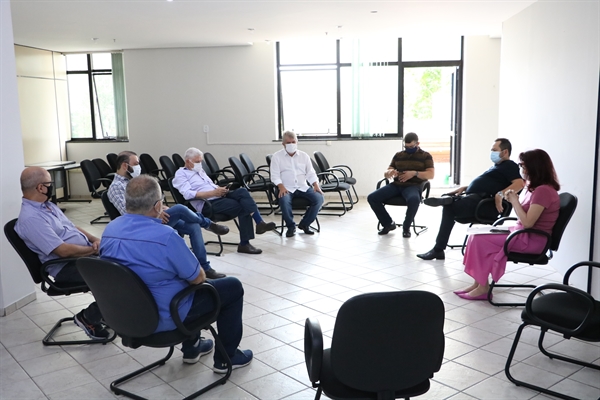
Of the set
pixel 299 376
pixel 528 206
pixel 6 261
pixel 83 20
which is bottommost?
pixel 299 376

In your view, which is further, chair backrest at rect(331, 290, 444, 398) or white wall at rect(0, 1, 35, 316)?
white wall at rect(0, 1, 35, 316)

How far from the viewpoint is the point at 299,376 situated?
3141 mm

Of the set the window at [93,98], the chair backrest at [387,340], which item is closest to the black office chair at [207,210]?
the chair backrest at [387,340]

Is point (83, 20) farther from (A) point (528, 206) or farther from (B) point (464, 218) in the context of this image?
(A) point (528, 206)

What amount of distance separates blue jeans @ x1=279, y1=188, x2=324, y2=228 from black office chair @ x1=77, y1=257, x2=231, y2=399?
13.0 ft

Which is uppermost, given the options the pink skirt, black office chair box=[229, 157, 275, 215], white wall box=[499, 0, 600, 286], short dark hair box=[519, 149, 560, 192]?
white wall box=[499, 0, 600, 286]

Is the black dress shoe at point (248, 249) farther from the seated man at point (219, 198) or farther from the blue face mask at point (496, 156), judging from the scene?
the blue face mask at point (496, 156)

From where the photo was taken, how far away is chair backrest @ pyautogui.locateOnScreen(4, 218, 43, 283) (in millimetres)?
3484

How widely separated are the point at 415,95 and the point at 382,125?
2.70 ft

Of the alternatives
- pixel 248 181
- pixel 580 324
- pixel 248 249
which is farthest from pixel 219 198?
pixel 580 324

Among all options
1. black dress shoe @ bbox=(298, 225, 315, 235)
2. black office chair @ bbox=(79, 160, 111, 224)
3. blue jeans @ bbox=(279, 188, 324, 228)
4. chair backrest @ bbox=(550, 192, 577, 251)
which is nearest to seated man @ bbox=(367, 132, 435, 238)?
blue jeans @ bbox=(279, 188, 324, 228)

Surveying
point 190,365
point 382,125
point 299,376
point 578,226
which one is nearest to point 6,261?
point 190,365

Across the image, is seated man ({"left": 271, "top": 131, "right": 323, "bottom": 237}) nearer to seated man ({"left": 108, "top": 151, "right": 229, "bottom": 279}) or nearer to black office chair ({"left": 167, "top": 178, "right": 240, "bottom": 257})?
black office chair ({"left": 167, "top": 178, "right": 240, "bottom": 257})

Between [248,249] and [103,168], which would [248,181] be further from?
[248,249]
